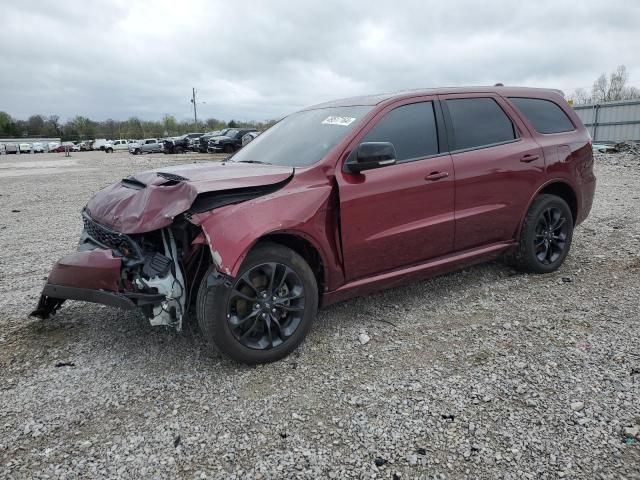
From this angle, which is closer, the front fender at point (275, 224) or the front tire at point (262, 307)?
the front fender at point (275, 224)

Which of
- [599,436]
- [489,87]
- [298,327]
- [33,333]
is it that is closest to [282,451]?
[298,327]

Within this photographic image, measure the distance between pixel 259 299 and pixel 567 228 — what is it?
3.38 m

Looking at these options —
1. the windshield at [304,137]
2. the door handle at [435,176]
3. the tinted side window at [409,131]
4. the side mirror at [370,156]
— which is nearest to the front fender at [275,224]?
the side mirror at [370,156]

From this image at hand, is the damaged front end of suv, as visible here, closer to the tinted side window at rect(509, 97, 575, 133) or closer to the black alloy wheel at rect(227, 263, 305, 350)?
the black alloy wheel at rect(227, 263, 305, 350)

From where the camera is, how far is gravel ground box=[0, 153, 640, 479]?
7.89 ft

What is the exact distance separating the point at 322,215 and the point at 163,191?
1.06 metres

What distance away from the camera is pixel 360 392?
9.73 ft

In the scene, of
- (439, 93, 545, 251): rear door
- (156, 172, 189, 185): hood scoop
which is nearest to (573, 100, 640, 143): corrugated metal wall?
(439, 93, 545, 251): rear door

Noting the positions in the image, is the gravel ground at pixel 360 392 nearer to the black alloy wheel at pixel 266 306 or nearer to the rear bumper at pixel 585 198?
the black alloy wheel at pixel 266 306

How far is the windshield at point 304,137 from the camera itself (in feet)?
12.1

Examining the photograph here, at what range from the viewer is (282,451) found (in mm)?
2482

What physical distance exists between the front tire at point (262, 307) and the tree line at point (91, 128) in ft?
282

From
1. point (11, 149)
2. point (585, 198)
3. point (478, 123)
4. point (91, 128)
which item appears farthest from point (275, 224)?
point (91, 128)

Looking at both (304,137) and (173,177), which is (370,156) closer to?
(304,137)
